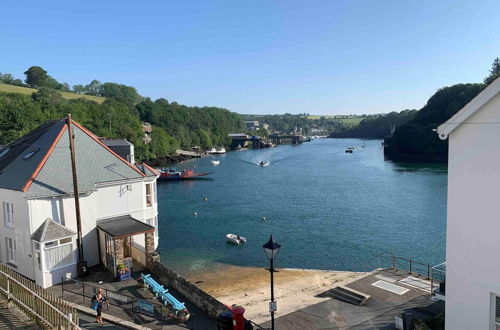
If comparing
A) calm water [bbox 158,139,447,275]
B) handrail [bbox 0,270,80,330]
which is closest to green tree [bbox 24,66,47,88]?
calm water [bbox 158,139,447,275]

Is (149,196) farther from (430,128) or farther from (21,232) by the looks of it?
(430,128)

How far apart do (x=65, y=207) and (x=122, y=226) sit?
121 inches

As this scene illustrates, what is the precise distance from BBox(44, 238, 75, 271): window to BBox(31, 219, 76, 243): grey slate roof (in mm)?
461

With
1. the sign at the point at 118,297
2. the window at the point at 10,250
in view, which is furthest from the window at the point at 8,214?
the sign at the point at 118,297

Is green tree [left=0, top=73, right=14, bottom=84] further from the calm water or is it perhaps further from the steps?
the steps

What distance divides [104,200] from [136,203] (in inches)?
82.3

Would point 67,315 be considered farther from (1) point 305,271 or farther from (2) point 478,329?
(1) point 305,271

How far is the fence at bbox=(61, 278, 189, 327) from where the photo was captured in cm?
1569

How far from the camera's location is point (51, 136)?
2292 cm

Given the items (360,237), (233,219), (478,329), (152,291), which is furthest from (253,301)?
(233,219)

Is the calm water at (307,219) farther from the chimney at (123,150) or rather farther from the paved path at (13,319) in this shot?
the paved path at (13,319)

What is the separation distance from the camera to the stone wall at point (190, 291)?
52.0ft

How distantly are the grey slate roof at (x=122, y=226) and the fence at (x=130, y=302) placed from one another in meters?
2.84

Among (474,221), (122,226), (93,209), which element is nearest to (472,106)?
(474,221)
